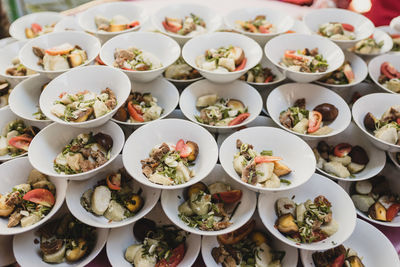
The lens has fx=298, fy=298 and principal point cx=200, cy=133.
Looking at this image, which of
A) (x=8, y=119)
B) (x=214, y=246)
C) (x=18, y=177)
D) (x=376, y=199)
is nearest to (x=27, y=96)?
(x=8, y=119)

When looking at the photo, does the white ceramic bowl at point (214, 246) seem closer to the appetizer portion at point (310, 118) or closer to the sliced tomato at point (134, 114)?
the appetizer portion at point (310, 118)

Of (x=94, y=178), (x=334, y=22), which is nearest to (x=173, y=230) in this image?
(x=94, y=178)

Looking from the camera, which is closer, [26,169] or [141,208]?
[141,208]

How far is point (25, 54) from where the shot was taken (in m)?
2.04

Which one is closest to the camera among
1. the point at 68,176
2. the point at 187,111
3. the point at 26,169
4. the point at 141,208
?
the point at 68,176

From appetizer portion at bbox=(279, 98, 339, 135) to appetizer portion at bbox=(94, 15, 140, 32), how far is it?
4.69 ft

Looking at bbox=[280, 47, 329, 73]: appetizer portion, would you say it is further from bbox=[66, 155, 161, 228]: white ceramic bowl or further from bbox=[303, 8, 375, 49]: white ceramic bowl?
bbox=[66, 155, 161, 228]: white ceramic bowl

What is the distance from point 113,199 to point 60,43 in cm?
137

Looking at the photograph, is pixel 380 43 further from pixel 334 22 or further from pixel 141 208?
pixel 141 208

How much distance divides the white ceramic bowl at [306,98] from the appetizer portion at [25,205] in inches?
56.3

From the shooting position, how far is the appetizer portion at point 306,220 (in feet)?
5.02

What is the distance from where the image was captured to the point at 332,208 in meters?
1.67

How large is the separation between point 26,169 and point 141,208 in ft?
2.39

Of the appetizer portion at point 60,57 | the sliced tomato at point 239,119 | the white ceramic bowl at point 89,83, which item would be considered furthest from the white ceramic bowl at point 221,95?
the appetizer portion at point 60,57
